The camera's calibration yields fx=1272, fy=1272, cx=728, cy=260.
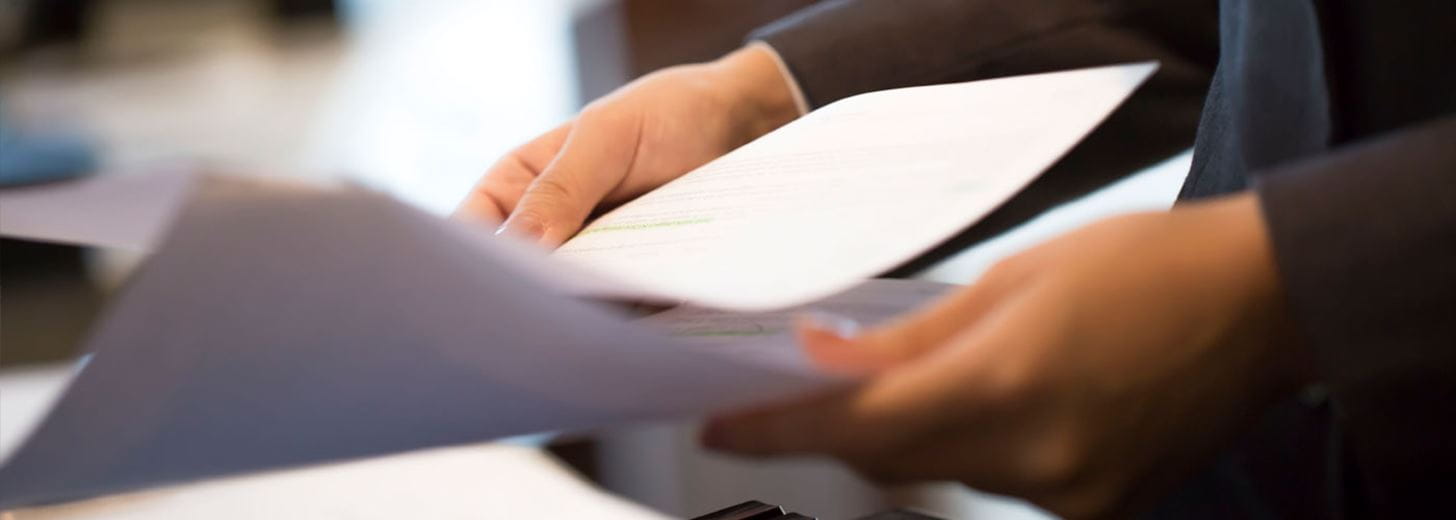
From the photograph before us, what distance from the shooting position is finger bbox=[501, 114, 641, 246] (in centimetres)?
54

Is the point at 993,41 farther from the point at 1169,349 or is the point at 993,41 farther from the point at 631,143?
the point at 1169,349

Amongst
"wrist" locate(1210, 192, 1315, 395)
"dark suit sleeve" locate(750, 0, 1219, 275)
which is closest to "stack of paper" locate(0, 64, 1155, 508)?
"wrist" locate(1210, 192, 1315, 395)

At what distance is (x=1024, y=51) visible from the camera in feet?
2.14

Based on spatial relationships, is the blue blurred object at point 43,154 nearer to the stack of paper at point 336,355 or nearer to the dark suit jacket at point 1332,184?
the dark suit jacket at point 1332,184

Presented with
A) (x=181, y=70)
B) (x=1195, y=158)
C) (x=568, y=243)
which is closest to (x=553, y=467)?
(x=568, y=243)

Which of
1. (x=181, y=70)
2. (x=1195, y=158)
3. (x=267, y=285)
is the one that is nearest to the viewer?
(x=267, y=285)

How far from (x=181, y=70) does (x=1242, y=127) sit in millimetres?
3277

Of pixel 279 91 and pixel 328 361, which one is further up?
pixel 328 361

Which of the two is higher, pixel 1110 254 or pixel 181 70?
pixel 1110 254

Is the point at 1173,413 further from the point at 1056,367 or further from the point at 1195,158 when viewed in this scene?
the point at 1195,158

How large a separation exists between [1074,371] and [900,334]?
0.04 meters

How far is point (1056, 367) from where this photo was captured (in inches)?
11.3

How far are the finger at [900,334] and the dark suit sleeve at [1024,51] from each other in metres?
0.31

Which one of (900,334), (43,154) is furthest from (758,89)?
(43,154)
